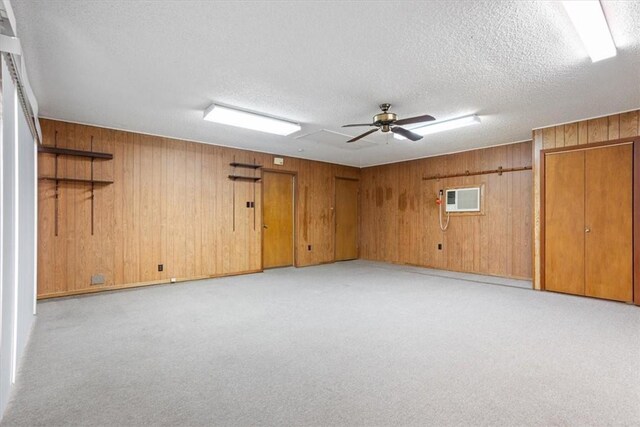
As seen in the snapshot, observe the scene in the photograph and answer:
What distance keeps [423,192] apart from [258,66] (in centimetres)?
524

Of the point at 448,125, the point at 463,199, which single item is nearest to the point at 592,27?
the point at 448,125

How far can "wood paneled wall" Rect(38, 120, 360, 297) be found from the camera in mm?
4473

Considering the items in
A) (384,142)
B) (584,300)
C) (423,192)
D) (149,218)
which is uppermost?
(384,142)

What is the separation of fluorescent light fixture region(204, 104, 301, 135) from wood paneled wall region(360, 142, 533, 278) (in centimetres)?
366

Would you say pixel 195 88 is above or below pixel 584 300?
above

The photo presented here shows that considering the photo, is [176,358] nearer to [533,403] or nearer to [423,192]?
[533,403]

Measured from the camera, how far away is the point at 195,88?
335 centimetres

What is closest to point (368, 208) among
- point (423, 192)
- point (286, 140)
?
point (423, 192)

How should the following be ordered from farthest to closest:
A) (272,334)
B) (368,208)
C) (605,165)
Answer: (368,208)
(605,165)
(272,334)

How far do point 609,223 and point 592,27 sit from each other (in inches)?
123

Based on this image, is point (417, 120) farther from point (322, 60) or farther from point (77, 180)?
point (77, 180)

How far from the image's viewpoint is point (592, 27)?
2236 mm

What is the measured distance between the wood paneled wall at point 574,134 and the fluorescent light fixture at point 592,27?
2.12 meters

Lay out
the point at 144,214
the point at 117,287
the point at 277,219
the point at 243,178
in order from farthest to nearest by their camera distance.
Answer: the point at 277,219, the point at 243,178, the point at 144,214, the point at 117,287
